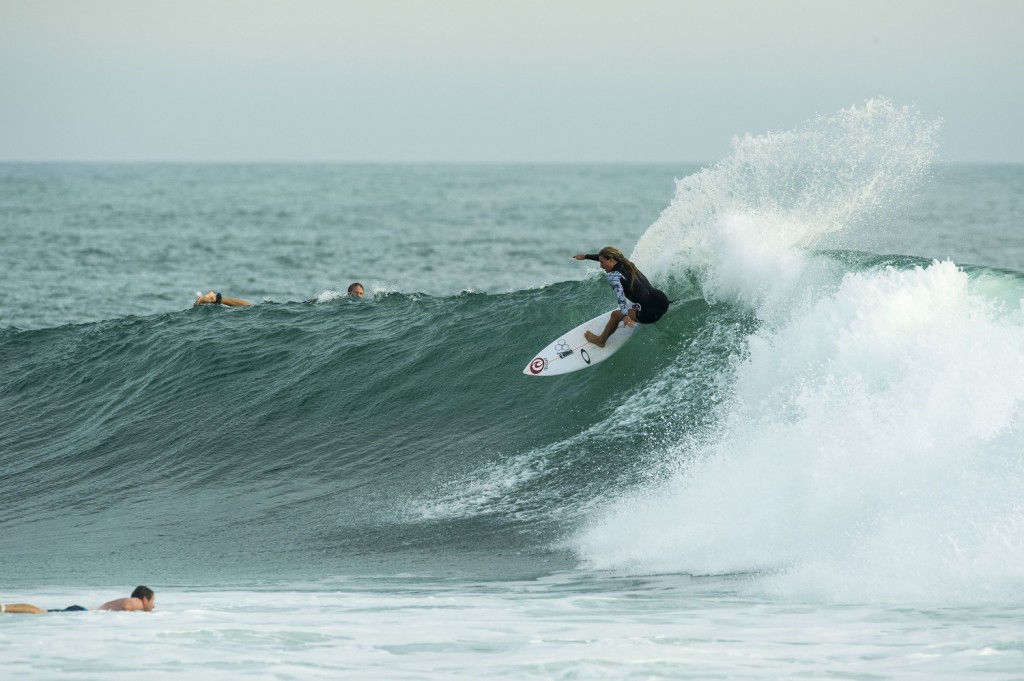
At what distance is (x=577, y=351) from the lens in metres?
13.9

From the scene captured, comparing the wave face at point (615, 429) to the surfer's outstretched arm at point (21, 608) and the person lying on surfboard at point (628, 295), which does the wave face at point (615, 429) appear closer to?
the person lying on surfboard at point (628, 295)

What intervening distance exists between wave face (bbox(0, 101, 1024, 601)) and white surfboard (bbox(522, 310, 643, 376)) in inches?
6.0

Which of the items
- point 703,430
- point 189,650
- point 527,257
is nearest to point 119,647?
point 189,650

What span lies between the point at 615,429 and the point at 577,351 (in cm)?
172

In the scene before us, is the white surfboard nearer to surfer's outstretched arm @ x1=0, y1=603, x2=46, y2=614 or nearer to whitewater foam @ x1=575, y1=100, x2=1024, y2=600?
whitewater foam @ x1=575, y1=100, x2=1024, y2=600

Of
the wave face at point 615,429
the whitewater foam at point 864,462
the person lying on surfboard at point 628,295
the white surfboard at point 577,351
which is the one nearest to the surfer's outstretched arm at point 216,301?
the wave face at point 615,429

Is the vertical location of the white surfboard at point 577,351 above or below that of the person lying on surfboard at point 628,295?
below

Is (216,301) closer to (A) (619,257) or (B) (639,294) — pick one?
(B) (639,294)

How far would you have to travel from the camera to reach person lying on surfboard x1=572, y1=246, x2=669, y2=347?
1292 cm

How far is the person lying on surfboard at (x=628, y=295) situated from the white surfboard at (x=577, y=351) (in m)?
0.09

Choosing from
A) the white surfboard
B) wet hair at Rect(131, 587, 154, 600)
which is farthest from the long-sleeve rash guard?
wet hair at Rect(131, 587, 154, 600)

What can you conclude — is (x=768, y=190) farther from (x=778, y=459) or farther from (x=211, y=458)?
(x=211, y=458)

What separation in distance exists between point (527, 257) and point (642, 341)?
25.8 meters

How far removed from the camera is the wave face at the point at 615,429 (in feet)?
30.3
